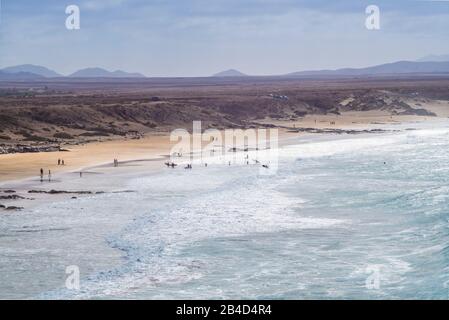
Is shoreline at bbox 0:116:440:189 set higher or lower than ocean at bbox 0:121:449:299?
higher

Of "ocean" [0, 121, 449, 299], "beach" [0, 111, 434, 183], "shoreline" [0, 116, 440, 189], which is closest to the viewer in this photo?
"ocean" [0, 121, 449, 299]

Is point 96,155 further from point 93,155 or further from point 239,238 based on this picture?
point 239,238

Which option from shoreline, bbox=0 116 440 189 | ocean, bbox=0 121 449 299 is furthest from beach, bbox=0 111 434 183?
ocean, bbox=0 121 449 299

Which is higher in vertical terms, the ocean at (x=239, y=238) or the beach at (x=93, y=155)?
the beach at (x=93, y=155)

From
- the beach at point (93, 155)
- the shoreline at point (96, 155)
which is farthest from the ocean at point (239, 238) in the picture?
the beach at point (93, 155)

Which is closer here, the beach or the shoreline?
the shoreline

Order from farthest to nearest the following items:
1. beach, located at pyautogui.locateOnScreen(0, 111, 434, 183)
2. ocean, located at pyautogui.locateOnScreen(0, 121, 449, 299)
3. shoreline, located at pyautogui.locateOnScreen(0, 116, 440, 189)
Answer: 1. beach, located at pyautogui.locateOnScreen(0, 111, 434, 183)
2. shoreline, located at pyautogui.locateOnScreen(0, 116, 440, 189)
3. ocean, located at pyautogui.locateOnScreen(0, 121, 449, 299)

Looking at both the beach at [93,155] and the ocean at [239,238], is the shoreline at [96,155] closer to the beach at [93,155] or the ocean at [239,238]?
the beach at [93,155]

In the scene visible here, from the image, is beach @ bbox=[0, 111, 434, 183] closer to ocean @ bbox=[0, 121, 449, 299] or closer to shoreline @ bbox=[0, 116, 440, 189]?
shoreline @ bbox=[0, 116, 440, 189]
